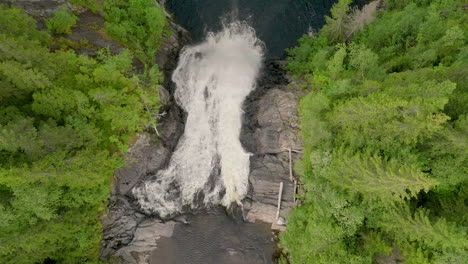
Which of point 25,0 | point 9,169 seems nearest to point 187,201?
point 9,169

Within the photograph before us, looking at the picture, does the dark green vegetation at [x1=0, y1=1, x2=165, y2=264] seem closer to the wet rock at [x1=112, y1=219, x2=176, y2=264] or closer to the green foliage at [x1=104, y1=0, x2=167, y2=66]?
the wet rock at [x1=112, y1=219, x2=176, y2=264]

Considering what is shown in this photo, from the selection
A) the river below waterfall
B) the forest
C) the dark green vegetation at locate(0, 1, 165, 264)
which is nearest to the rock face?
the river below waterfall

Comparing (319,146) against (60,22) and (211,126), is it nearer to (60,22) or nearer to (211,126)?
(211,126)

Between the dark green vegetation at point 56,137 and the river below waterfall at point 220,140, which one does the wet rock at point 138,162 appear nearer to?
the river below waterfall at point 220,140

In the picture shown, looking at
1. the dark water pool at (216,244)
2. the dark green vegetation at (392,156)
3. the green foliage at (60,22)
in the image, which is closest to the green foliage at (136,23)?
the green foliage at (60,22)

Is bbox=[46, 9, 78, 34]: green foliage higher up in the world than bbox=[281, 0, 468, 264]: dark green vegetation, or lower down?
higher up
